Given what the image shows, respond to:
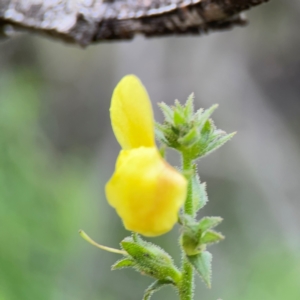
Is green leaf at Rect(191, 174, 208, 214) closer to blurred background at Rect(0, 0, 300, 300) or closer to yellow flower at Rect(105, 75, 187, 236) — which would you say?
yellow flower at Rect(105, 75, 187, 236)

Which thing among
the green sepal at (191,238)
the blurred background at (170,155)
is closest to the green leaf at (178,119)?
the green sepal at (191,238)

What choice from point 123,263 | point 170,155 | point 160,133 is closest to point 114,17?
point 160,133

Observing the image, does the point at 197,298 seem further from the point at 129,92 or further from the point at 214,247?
the point at 129,92

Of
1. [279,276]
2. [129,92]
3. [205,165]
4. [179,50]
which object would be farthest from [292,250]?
[129,92]

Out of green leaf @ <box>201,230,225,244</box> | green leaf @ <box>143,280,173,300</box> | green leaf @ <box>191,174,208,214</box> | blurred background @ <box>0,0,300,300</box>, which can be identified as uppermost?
green leaf @ <box>201,230,225,244</box>

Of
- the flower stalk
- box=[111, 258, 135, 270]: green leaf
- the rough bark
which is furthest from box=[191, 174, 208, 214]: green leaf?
the rough bark

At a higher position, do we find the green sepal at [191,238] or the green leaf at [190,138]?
the green leaf at [190,138]

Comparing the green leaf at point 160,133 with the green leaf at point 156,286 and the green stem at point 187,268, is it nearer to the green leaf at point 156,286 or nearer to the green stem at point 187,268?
the green stem at point 187,268
